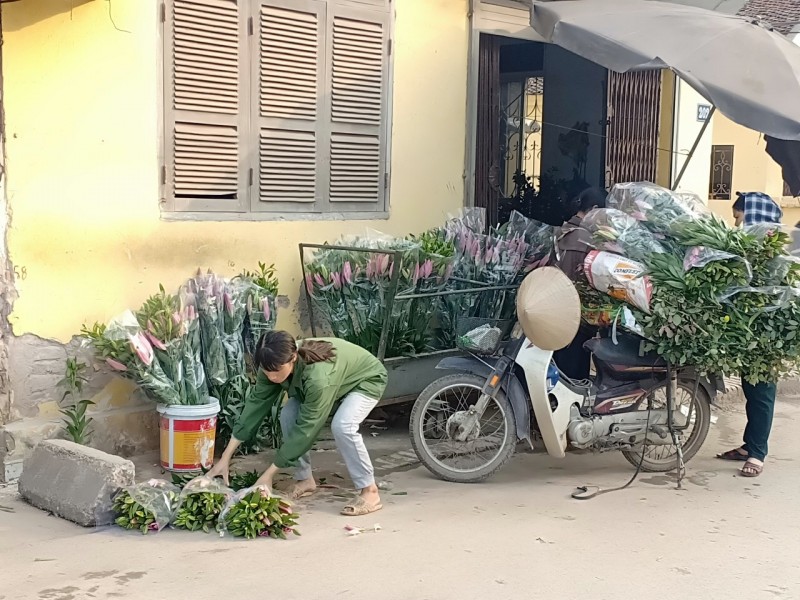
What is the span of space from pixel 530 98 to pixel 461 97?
2903 millimetres

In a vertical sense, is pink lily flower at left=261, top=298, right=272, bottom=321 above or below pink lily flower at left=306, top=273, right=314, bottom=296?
below

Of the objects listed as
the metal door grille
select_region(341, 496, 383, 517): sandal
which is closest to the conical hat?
select_region(341, 496, 383, 517): sandal

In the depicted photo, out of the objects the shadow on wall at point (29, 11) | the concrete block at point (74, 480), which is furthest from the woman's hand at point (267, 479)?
the shadow on wall at point (29, 11)

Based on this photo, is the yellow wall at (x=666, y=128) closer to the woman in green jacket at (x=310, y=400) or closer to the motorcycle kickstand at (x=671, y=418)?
the motorcycle kickstand at (x=671, y=418)

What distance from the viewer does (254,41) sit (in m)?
6.50

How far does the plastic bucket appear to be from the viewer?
18.7ft

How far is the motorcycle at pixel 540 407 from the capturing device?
5.76 metres

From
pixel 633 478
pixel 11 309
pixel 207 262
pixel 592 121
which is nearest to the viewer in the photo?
pixel 11 309

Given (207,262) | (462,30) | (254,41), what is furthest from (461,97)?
(207,262)

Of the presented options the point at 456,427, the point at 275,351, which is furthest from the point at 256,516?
the point at 456,427

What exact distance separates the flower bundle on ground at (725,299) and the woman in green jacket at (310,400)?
176 cm

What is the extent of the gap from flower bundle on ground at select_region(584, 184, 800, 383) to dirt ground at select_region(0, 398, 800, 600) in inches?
34.6

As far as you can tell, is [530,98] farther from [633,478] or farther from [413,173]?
[633,478]

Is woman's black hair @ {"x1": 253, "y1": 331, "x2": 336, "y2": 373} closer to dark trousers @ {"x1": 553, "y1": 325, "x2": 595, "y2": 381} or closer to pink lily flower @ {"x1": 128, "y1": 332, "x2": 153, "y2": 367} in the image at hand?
pink lily flower @ {"x1": 128, "y1": 332, "x2": 153, "y2": 367}
